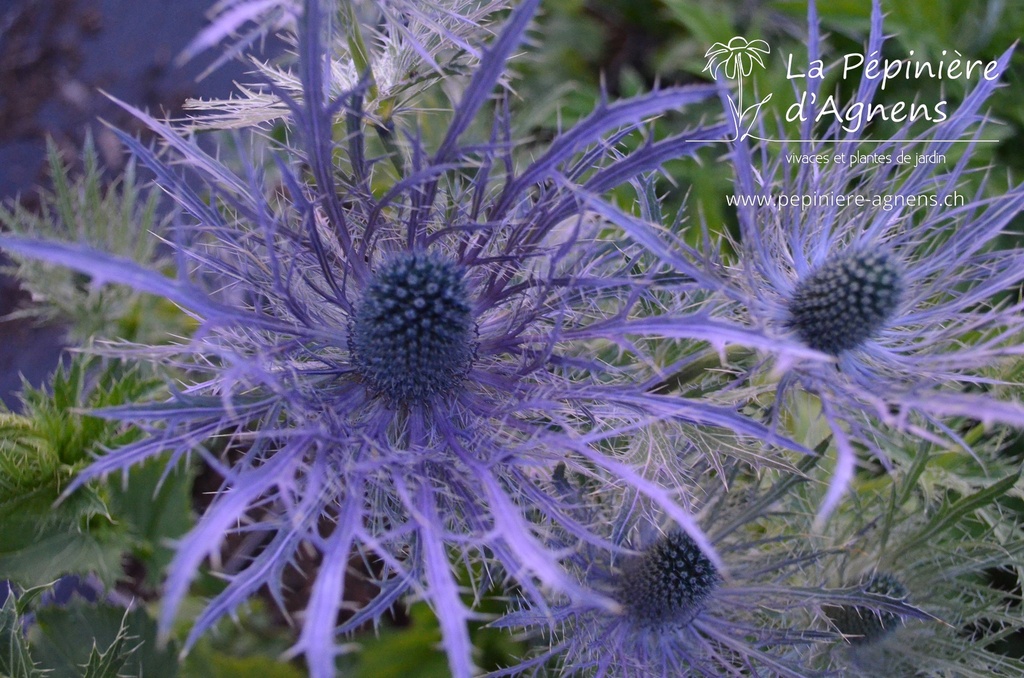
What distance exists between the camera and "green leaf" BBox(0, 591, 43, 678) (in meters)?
0.82

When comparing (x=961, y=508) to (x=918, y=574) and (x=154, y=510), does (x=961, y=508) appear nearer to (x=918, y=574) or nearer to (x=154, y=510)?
(x=918, y=574)

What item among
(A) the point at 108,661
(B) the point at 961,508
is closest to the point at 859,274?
(B) the point at 961,508

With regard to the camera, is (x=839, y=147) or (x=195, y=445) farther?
(x=839, y=147)

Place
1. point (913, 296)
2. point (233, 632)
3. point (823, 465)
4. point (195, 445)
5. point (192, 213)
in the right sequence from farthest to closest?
point (233, 632) < point (823, 465) < point (913, 296) < point (192, 213) < point (195, 445)

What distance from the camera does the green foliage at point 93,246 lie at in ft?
3.81

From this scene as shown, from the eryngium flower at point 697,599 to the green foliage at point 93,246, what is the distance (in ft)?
2.52

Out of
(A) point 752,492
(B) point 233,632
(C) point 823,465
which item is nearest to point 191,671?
(B) point 233,632

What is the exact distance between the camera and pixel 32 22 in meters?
1.79

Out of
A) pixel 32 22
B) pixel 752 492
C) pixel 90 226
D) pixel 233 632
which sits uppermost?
pixel 32 22

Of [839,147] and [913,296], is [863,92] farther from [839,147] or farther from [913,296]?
[913,296]

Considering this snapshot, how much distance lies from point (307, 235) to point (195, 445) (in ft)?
0.86

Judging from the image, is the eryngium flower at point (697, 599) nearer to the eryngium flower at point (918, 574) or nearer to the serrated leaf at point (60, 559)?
the eryngium flower at point (918, 574)

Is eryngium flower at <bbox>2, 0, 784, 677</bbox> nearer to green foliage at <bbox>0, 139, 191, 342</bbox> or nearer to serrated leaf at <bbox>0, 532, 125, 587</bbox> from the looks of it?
serrated leaf at <bbox>0, 532, 125, 587</bbox>

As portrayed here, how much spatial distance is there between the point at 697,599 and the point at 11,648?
2.65 ft
